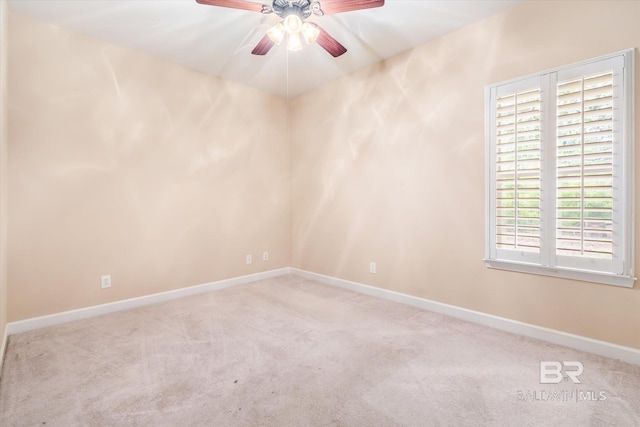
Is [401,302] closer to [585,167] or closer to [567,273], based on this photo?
[567,273]

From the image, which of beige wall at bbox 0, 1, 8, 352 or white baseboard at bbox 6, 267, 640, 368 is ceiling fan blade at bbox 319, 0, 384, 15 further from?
white baseboard at bbox 6, 267, 640, 368

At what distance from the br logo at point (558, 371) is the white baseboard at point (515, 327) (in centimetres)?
24

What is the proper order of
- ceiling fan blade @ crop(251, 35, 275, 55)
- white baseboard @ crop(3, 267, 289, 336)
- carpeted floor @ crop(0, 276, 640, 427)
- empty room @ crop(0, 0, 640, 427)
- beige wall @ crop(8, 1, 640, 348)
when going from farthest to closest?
white baseboard @ crop(3, 267, 289, 336) < beige wall @ crop(8, 1, 640, 348) < ceiling fan blade @ crop(251, 35, 275, 55) < empty room @ crop(0, 0, 640, 427) < carpeted floor @ crop(0, 276, 640, 427)

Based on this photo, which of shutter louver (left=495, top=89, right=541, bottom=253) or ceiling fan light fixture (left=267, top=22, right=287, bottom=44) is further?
shutter louver (left=495, top=89, right=541, bottom=253)

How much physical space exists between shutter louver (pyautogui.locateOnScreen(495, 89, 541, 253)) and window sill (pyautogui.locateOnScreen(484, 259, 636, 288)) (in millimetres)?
140

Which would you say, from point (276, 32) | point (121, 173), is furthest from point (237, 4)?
point (121, 173)

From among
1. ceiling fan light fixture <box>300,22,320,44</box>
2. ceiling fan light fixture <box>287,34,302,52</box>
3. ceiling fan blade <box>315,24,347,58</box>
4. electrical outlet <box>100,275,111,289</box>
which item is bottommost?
electrical outlet <box>100,275,111,289</box>

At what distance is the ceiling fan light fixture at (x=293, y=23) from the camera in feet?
6.77

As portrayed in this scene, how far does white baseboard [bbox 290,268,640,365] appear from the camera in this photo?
2.11 m

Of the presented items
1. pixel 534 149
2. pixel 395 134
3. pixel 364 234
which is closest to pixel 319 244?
pixel 364 234

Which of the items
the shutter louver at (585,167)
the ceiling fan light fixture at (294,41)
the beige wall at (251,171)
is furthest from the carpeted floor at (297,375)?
the ceiling fan light fixture at (294,41)

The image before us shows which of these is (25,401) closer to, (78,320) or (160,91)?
(78,320)

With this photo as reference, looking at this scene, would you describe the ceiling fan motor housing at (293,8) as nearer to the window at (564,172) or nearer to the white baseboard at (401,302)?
the window at (564,172)

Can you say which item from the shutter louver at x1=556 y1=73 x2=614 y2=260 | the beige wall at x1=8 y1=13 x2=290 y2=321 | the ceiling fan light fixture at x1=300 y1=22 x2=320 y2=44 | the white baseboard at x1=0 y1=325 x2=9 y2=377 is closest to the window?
the shutter louver at x1=556 y1=73 x2=614 y2=260
